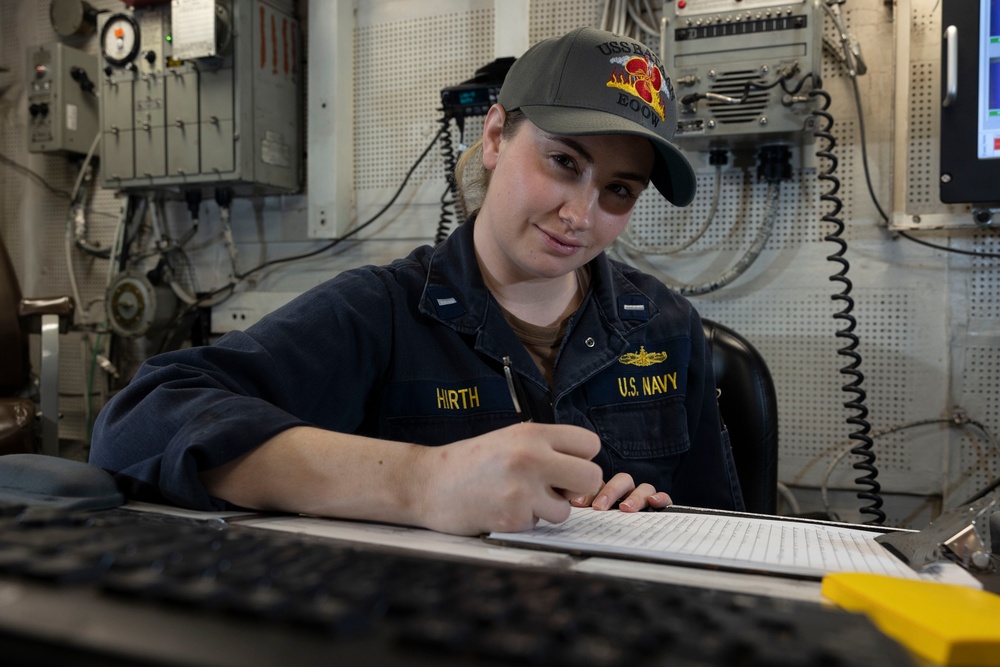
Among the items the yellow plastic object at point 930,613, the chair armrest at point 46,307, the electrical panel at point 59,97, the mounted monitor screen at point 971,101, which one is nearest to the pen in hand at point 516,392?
the yellow plastic object at point 930,613

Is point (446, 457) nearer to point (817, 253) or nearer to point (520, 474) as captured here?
point (520, 474)

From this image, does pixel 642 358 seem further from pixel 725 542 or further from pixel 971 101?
pixel 971 101

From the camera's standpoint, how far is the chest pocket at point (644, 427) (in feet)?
3.85

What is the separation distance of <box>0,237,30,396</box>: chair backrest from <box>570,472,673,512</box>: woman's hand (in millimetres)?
2372

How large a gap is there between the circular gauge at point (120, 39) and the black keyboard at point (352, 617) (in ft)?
9.19

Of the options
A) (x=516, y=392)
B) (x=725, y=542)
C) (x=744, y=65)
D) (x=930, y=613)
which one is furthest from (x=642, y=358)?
(x=744, y=65)

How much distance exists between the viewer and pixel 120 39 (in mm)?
2693

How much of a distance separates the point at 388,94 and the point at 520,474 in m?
2.33

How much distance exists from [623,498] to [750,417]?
0.54 meters

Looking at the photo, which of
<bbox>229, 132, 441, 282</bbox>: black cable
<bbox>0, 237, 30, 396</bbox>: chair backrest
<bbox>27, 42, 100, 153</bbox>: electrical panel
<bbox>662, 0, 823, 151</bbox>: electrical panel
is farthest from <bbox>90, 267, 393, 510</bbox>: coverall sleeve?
<bbox>27, 42, 100, 153</bbox>: electrical panel

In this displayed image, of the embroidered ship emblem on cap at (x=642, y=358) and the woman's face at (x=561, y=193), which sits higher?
the woman's face at (x=561, y=193)

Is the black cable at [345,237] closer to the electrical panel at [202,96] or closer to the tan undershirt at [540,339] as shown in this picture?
the electrical panel at [202,96]

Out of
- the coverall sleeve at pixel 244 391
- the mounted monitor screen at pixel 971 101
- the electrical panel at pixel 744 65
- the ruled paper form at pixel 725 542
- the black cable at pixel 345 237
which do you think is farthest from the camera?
the black cable at pixel 345 237

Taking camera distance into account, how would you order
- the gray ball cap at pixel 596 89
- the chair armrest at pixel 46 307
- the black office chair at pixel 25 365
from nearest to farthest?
the gray ball cap at pixel 596 89 < the black office chair at pixel 25 365 < the chair armrest at pixel 46 307
